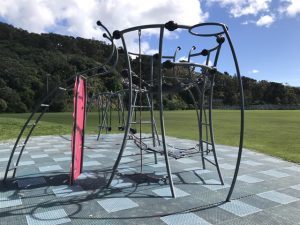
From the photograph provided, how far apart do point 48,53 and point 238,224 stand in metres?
70.9

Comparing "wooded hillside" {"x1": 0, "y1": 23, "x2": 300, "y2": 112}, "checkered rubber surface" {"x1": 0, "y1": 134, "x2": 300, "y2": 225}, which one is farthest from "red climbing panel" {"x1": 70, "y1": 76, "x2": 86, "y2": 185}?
"wooded hillside" {"x1": 0, "y1": 23, "x2": 300, "y2": 112}

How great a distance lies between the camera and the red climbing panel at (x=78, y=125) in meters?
5.00

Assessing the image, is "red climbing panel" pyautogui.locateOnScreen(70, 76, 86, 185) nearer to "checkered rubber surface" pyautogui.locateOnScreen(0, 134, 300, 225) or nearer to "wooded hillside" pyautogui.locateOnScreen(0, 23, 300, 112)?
"checkered rubber surface" pyautogui.locateOnScreen(0, 134, 300, 225)

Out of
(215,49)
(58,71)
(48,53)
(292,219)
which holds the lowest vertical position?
(292,219)

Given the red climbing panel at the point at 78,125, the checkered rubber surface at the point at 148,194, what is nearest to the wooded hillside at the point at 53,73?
the checkered rubber surface at the point at 148,194

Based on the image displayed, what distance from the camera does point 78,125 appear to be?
5.40m

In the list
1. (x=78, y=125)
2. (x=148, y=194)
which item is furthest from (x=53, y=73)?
(x=148, y=194)

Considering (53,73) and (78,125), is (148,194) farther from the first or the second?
(53,73)

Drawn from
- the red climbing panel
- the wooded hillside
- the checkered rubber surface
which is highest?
the wooded hillside

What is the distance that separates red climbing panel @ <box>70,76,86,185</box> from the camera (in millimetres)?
4998

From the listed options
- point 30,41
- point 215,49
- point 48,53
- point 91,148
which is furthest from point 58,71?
point 215,49

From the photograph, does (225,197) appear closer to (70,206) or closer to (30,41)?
(70,206)

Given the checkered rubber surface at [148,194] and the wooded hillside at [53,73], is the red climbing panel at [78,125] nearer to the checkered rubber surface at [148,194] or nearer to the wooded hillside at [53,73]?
the checkered rubber surface at [148,194]

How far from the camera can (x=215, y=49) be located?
523 centimetres
